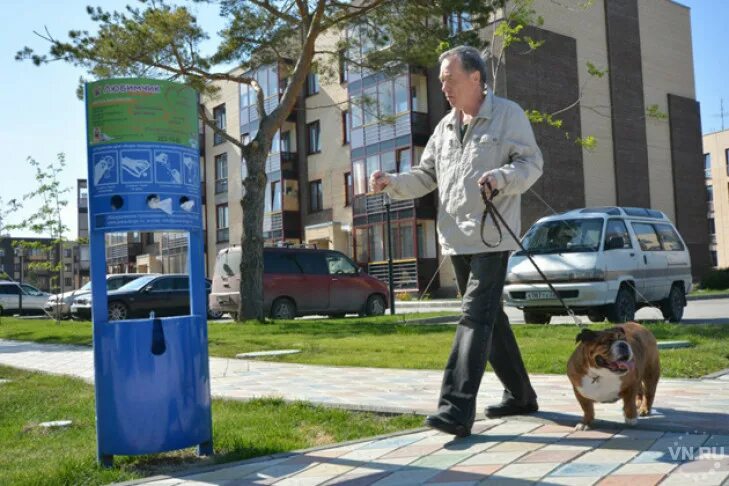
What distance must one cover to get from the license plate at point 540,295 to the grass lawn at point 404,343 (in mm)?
909

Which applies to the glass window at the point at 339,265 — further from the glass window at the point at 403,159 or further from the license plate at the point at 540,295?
the glass window at the point at 403,159

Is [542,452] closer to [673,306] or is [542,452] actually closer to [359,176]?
[673,306]

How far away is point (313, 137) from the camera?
137ft

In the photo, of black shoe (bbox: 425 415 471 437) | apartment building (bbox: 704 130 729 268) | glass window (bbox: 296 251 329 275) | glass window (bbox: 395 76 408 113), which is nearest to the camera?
black shoe (bbox: 425 415 471 437)

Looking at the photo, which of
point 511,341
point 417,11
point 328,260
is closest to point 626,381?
point 511,341

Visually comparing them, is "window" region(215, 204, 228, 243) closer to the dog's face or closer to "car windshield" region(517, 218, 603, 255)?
"car windshield" region(517, 218, 603, 255)

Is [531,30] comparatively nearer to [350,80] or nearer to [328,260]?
[350,80]

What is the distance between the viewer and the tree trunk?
1772 cm

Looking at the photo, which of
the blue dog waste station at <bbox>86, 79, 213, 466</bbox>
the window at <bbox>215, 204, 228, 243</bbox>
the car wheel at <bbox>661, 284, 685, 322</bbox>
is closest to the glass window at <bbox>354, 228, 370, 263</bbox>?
the window at <bbox>215, 204, 228, 243</bbox>

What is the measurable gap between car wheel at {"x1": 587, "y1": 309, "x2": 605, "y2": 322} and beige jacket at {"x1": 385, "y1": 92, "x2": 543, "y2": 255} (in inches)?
360

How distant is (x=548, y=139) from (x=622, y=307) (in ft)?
66.9

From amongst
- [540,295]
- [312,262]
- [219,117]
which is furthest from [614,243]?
[219,117]

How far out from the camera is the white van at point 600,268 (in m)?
12.8

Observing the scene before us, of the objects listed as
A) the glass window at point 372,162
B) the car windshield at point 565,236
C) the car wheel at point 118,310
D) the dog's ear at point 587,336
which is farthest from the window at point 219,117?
the dog's ear at point 587,336
